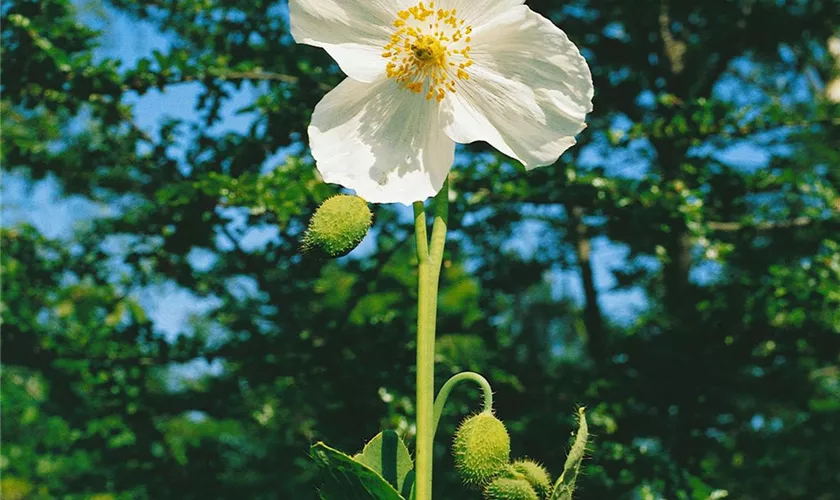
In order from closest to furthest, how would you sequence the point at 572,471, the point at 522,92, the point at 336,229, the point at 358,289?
the point at 572,471 < the point at 336,229 < the point at 522,92 < the point at 358,289

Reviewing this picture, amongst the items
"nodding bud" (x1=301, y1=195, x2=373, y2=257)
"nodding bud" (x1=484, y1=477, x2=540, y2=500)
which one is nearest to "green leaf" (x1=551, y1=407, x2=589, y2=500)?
"nodding bud" (x1=484, y1=477, x2=540, y2=500)

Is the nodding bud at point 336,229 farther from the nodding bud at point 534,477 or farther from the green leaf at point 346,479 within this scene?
the nodding bud at point 534,477

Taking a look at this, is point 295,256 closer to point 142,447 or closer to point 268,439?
point 142,447

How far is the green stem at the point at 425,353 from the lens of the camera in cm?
88

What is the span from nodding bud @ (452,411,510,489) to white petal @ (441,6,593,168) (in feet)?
1.18

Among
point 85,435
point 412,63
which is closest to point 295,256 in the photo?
point 85,435

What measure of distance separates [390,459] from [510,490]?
0.16 m

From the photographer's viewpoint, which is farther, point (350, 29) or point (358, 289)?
point (358, 289)

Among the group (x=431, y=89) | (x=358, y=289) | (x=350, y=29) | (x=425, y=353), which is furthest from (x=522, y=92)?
(x=358, y=289)

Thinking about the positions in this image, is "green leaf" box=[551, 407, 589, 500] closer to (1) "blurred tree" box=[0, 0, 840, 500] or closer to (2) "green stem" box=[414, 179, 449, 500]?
(2) "green stem" box=[414, 179, 449, 500]

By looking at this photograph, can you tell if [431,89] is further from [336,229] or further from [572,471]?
[572,471]

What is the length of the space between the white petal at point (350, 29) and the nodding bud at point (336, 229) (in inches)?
8.4

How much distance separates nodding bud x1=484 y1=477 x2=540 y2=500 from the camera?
979 millimetres

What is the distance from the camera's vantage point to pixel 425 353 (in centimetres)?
91
